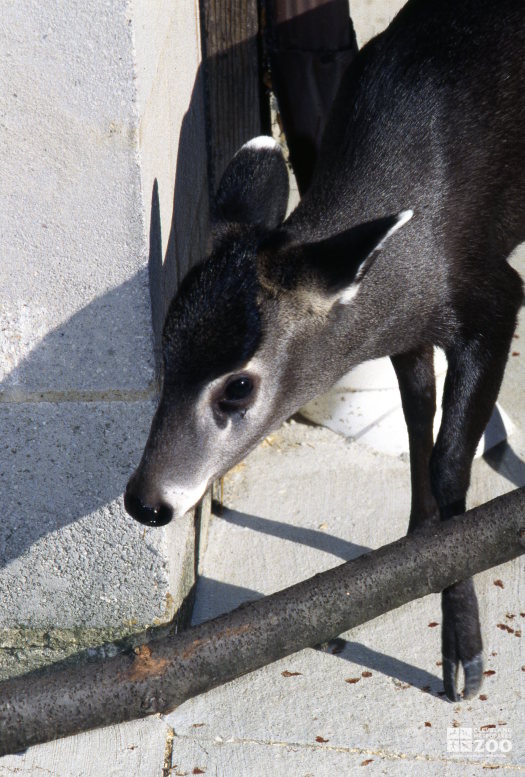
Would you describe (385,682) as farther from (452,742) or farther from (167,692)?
(167,692)

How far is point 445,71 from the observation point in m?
2.96

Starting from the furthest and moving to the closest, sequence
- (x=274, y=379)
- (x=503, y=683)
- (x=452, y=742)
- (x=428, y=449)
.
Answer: (x=428, y=449) → (x=503, y=683) → (x=452, y=742) → (x=274, y=379)

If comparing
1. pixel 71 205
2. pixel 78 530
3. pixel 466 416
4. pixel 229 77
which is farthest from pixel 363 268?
pixel 229 77

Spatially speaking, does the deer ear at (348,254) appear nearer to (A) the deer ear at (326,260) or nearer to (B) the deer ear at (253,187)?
(A) the deer ear at (326,260)

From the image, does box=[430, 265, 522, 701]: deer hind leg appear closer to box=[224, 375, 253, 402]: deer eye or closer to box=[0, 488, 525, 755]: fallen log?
box=[0, 488, 525, 755]: fallen log

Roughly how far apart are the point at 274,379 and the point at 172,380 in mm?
280

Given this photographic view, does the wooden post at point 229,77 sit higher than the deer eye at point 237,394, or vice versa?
the wooden post at point 229,77

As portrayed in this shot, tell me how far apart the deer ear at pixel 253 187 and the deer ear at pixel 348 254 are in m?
0.27

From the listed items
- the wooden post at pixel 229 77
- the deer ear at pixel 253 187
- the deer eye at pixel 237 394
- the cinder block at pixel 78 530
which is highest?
the wooden post at pixel 229 77

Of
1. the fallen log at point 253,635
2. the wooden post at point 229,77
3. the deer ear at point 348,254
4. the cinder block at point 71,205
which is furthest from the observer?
the wooden post at point 229,77

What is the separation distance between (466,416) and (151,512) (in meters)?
1.01

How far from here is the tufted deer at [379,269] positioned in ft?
8.46

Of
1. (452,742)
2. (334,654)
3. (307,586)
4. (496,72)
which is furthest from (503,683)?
(496,72)

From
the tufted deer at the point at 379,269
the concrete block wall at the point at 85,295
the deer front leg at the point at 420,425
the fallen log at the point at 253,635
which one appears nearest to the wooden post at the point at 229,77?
the concrete block wall at the point at 85,295
